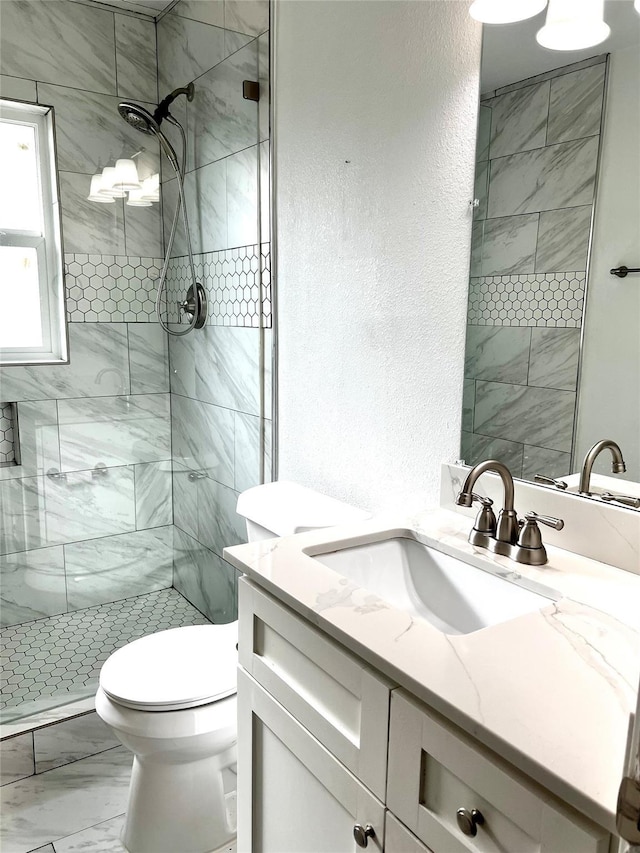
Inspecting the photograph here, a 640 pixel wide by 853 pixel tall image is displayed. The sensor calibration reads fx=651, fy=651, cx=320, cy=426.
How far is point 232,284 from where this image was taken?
7.38 feet

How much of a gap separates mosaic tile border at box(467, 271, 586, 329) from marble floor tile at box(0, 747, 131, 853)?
1.70m

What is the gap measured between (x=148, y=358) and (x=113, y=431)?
0.31 metres

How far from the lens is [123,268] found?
239 cm

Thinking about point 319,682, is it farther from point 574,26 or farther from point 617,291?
point 574,26

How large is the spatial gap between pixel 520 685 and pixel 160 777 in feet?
4.14

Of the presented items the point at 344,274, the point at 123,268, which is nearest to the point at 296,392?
the point at 344,274

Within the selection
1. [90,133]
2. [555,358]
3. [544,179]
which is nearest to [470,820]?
[555,358]

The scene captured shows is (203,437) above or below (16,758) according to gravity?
above

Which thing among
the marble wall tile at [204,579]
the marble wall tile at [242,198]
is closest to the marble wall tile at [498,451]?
the marble wall tile at [242,198]

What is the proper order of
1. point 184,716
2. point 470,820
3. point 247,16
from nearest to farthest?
point 470,820 < point 184,716 < point 247,16

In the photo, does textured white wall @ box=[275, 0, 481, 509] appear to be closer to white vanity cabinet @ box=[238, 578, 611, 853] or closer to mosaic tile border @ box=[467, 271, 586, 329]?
mosaic tile border @ box=[467, 271, 586, 329]

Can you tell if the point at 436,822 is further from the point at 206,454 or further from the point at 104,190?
the point at 104,190

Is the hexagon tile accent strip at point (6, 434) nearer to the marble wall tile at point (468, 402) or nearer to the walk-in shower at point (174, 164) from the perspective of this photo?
the walk-in shower at point (174, 164)

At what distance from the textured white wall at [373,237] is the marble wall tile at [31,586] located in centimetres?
101
